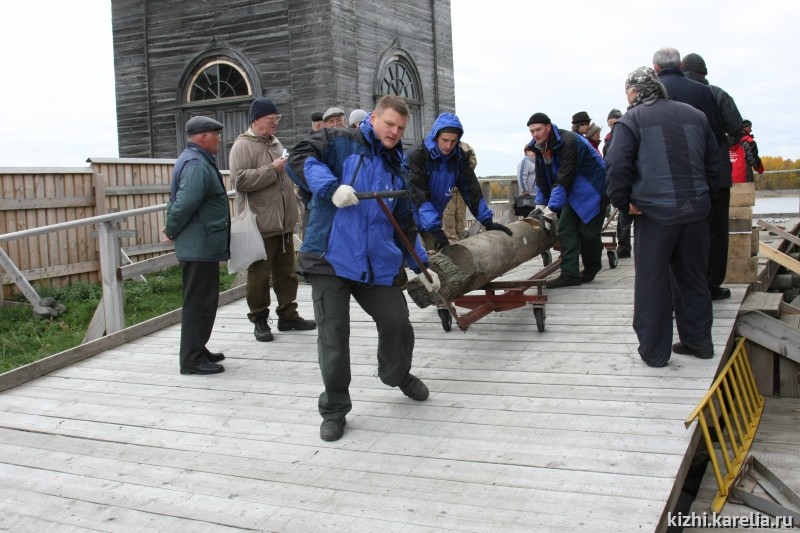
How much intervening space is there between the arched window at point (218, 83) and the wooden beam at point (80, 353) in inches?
384

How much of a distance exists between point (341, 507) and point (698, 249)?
3.10 m

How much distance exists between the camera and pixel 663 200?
17.4 feet

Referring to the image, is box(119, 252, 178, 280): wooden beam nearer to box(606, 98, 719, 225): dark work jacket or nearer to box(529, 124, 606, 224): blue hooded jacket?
box(529, 124, 606, 224): blue hooded jacket

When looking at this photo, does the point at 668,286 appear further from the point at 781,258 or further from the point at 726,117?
the point at 781,258

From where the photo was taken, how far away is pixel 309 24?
52.2 feet

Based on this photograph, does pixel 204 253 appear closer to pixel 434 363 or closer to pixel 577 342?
pixel 434 363

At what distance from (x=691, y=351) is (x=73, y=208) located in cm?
911

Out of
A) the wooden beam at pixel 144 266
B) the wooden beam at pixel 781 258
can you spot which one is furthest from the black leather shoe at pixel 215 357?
the wooden beam at pixel 781 258

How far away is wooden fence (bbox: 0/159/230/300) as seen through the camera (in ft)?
35.4

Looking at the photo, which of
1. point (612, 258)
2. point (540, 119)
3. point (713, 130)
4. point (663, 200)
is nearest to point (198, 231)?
point (663, 200)

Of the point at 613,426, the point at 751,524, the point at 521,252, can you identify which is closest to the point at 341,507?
the point at 613,426

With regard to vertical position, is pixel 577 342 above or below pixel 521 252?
below

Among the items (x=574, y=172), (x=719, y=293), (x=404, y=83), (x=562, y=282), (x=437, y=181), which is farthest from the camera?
(x=404, y=83)

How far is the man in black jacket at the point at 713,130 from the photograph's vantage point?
6.36 m
